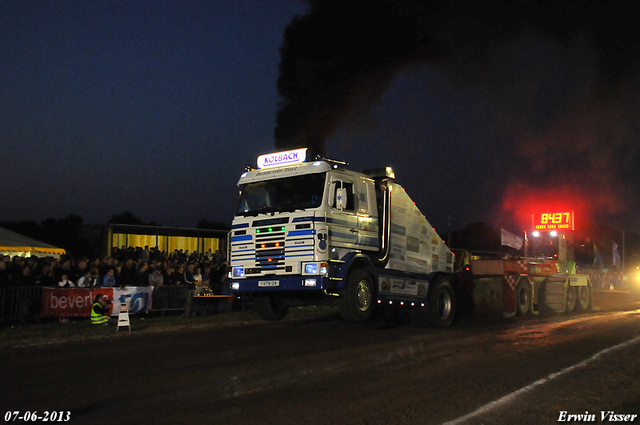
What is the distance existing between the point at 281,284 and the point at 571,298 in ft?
45.3

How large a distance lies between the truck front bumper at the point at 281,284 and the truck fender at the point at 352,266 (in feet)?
0.81

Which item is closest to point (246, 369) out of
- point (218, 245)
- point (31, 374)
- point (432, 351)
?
point (31, 374)

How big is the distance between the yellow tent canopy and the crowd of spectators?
560cm

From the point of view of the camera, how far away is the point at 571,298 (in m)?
21.7

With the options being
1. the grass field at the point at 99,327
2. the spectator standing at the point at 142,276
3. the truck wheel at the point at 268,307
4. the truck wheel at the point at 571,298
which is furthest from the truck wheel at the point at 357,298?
the truck wheel at the point at 571,298

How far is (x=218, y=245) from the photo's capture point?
1225 inches

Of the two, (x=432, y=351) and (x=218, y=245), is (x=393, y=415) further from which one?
(x=218, y=245)

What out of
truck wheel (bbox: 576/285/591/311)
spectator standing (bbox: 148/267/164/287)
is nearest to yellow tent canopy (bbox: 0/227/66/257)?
spectator standing (bbox: 148/267/164/287)

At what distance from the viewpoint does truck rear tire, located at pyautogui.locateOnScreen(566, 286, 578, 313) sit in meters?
21.5

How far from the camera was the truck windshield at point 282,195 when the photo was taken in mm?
12383

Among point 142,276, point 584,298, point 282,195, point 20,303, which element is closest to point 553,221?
point 584,298

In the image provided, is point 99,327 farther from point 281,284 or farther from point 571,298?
point 571,298

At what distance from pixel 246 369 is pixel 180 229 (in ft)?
69.4

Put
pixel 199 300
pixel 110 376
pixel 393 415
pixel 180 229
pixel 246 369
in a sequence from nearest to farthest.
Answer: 1. pixel 393 415
2. pixel 110 376
3. pixel 246 369
4. pixel 199 300
5. pixel 180 229
